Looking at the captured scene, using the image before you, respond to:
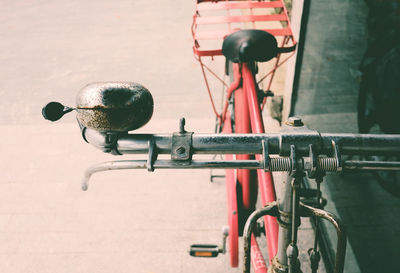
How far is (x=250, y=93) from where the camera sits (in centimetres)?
178

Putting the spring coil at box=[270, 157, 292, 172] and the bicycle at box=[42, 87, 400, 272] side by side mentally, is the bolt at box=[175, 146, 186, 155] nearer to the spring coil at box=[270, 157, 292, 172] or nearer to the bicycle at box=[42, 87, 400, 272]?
the bicycle at box=[42, 87, 400, 272]

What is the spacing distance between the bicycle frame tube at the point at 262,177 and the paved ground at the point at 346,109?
4.39 feet

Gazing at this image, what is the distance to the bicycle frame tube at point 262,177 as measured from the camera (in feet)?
4.43

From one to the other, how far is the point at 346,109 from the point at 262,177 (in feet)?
7.91

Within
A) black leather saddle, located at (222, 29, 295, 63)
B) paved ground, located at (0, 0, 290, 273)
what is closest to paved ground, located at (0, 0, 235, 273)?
paved ground, located at (0, 0, 290, 273)

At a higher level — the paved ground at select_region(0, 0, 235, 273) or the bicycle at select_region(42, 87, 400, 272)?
the bicycle at select_region(42, 87, 400, 272)

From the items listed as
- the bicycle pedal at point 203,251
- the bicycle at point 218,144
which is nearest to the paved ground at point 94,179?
the bicycle pedal at point 203,251

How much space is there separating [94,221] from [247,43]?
2000 millimetres

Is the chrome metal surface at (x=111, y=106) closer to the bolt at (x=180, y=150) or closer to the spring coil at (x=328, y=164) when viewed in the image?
the bolt at (x=180, y=150)

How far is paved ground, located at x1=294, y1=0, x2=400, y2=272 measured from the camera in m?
2.45

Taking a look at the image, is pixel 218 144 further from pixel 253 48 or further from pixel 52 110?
pixel 253 48

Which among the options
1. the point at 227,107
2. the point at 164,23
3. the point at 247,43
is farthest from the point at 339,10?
the point at 164,23

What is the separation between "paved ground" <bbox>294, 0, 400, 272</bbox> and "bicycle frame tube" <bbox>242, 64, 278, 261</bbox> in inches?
52.7

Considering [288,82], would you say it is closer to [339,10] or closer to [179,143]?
[339,10]
